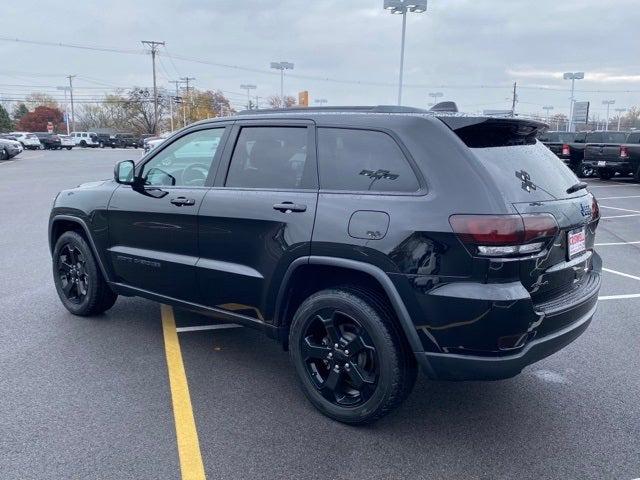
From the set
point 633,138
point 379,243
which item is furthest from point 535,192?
point 633,138

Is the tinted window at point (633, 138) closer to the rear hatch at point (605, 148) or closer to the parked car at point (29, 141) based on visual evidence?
the rear hatch at point (605, 148)

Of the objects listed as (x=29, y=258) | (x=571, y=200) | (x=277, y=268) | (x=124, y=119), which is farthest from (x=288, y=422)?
(x=124, y=119)

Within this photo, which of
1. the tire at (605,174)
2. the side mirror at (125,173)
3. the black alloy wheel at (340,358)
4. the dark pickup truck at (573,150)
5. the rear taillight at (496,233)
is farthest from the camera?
the dark pickup truck at (573,150)

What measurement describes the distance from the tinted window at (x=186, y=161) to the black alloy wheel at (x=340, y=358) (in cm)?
145

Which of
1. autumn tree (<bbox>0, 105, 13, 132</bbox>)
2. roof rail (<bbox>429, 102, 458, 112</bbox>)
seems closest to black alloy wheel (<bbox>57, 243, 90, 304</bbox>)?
roof rail (<bbox>429, 102, 458, 112</bbox>)

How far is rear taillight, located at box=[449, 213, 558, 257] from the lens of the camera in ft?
9.49

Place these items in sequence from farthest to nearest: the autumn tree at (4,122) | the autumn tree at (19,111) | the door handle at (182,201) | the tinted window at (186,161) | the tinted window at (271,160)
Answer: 1. the autumn tree at (19,111)
2. the autumn tree at (4,122)
3. the tinted window at (186,161)
4. the door handle at (182,201)
5. the tinted window at (271,160)

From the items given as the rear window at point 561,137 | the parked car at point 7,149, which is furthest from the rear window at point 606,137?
the parked car at point 7,149

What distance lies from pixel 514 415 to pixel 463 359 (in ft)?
3.02

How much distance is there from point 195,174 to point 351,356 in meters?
1.86

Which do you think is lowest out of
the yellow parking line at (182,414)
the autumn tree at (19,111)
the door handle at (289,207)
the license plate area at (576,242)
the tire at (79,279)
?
the yellow parking line at (182,414)

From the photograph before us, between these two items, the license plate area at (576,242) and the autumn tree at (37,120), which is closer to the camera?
the license plate area at (576,242)

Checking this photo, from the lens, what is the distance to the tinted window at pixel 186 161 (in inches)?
169

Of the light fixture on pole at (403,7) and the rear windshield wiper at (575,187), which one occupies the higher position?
the light fixture on pole at (403,7)
